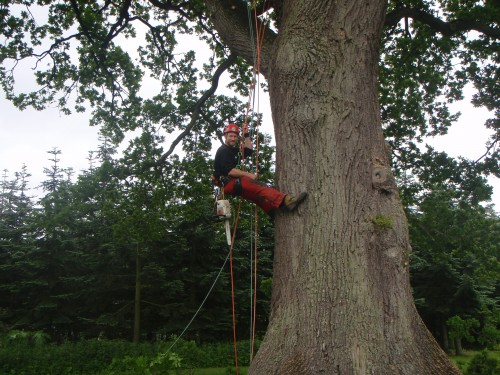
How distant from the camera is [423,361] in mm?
3975

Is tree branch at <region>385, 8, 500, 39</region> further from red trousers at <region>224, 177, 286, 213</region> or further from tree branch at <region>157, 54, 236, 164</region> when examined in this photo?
red trousers at <region>224, 177, 286, 213</region>

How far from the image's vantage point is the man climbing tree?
15.5 feet

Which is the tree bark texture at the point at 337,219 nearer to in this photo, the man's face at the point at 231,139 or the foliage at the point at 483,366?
the man's face at the point at 231,139

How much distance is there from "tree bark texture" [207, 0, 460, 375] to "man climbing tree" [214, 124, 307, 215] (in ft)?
0.42

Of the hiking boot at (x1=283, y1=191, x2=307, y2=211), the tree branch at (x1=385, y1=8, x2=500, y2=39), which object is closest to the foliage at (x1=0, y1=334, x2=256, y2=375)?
the hiking boot at (x1=283, y1=191, x2=307, y2=211)

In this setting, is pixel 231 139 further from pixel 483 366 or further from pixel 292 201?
pixel 483 366

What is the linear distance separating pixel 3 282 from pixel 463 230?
19002 millimetres

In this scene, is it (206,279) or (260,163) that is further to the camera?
(206,279)

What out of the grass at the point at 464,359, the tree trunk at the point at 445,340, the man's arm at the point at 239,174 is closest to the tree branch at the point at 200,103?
the man's arm at the point at 239,174

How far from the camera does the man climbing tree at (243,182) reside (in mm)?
4738

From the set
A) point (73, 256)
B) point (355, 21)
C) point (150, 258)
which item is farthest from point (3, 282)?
point (355, 21)

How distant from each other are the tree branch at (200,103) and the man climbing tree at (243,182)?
4.67m

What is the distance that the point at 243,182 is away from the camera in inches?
218

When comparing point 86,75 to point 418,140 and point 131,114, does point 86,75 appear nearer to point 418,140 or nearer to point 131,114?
point 131,114
